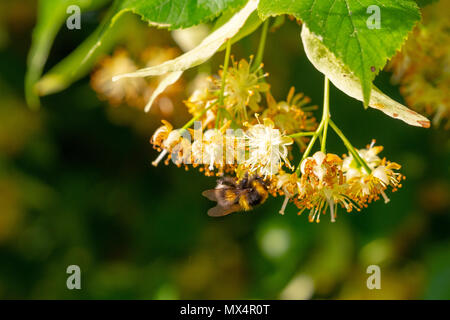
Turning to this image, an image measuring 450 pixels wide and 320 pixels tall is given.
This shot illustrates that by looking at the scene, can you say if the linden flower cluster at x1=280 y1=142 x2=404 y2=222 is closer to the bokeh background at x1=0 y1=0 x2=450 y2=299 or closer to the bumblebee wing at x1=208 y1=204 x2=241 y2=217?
the bumblebee wing at x1=208 y1=204 x2=241 y2=217

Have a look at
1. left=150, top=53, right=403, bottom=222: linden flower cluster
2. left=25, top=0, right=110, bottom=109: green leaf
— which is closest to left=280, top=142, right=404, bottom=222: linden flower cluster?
left=150, top=53, right=403, bottom=222: linden flower cluster

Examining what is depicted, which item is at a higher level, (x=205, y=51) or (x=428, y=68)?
(x=428, y=68)

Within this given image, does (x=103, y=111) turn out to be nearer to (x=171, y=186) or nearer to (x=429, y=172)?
(x=171, y=186)

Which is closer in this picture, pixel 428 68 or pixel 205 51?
pixel 205 51

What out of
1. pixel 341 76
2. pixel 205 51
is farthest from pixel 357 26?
pixel 205 51

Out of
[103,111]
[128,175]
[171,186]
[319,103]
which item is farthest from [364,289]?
[103,111]

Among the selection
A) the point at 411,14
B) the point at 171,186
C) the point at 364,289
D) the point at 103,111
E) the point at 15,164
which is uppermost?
the point at 103,111

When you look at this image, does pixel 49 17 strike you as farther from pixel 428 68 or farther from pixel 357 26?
pixel 428 68
